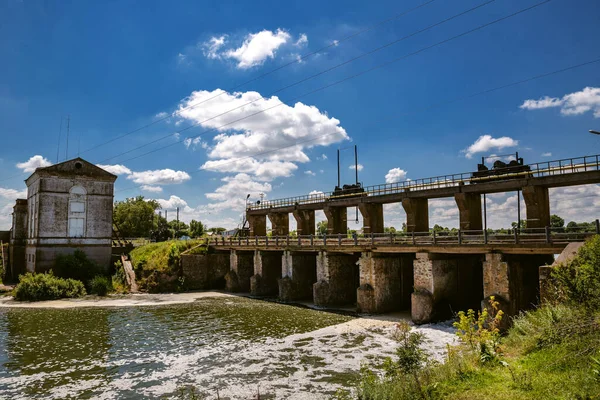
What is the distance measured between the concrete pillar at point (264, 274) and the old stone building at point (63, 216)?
605 inches

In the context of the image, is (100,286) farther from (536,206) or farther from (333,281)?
(536,206)

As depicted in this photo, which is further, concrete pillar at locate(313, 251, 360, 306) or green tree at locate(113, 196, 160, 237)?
green tree at locate(113, 196, 160, 237)

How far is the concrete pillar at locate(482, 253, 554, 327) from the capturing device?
1925 centimetres

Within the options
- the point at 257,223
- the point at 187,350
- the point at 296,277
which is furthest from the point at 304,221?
the point at 187,350

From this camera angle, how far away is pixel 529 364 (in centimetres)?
945

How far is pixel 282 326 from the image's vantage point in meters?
22.9

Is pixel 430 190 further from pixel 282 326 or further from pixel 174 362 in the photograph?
pixel 174 362

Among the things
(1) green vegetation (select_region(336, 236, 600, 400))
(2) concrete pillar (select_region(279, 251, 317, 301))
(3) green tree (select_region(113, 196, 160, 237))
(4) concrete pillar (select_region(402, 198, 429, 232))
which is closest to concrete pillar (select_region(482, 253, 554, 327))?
(1) green vegetation (select_region(336, 236, 600, 400))

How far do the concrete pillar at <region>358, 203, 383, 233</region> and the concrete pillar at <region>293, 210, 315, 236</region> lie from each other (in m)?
9.78

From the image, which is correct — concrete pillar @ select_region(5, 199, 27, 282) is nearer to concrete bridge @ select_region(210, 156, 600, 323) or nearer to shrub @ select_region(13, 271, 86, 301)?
shrub @ select_region(13, 271, 86, 301)

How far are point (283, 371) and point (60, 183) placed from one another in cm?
3234

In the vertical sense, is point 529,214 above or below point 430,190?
below

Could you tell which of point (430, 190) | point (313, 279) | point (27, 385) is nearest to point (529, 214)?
point (430, 190)

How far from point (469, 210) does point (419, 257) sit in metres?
14.2
